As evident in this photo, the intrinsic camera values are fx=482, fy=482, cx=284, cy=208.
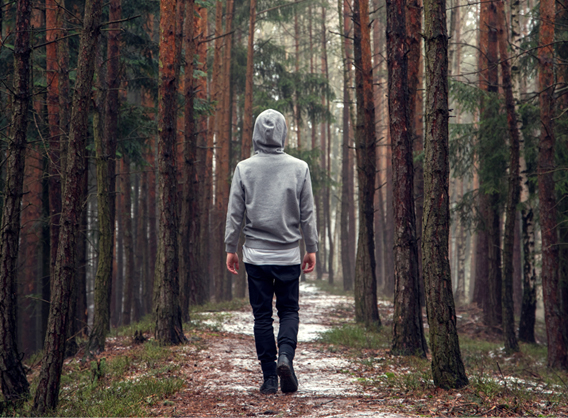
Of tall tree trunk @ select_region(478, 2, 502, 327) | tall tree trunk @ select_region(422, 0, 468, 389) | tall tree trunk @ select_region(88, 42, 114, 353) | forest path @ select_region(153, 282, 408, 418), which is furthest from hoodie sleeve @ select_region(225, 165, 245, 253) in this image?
tall tree trunk @ select_region(478, 2, 502, 327)

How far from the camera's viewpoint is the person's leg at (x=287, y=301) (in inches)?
187

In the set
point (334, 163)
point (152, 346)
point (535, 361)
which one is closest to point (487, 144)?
point (535, 361)

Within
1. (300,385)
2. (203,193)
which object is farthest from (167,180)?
(203,193)

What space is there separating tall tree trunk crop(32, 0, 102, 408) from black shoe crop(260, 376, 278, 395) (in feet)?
7.19

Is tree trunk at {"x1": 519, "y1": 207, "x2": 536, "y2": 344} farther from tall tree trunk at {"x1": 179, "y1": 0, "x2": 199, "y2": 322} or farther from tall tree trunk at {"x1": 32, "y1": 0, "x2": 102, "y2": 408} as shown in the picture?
tall tree trunk at {"x1": 32, "y1": 0, "x2": 102, "y2": 408}

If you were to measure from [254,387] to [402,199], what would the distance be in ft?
12.7

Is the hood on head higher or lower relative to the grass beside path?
higher

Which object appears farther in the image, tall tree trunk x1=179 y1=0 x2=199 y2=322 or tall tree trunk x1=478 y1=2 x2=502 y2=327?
tall tree trunk x1=478 y1=2 x2=502 y2=327

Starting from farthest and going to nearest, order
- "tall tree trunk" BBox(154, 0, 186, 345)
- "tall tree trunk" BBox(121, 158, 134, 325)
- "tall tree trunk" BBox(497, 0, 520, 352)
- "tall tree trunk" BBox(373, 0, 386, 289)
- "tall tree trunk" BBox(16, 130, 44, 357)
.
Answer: "tall tree trunk" BBox(373, 0, 386, 289), "tall tree trunk" BBox(121, 158, 134, 325), "tall tree trunk" BBox(16, 130, 44, 357), "tall tree trunk" BBox(497, 0, 520, 352), "tall tree trunk" BBox(154, 0, 186, 345)

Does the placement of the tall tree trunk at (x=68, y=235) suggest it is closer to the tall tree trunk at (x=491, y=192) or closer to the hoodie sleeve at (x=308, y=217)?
the hoodie sleeve at (x=308, y=217)

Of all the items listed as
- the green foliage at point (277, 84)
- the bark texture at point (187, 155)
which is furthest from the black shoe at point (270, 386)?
the green foliage at point (277, 84)

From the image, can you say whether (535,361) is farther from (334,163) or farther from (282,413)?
(334,163)

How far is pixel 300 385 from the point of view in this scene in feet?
17.5

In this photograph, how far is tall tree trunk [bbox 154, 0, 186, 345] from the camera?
8172 millimetres
